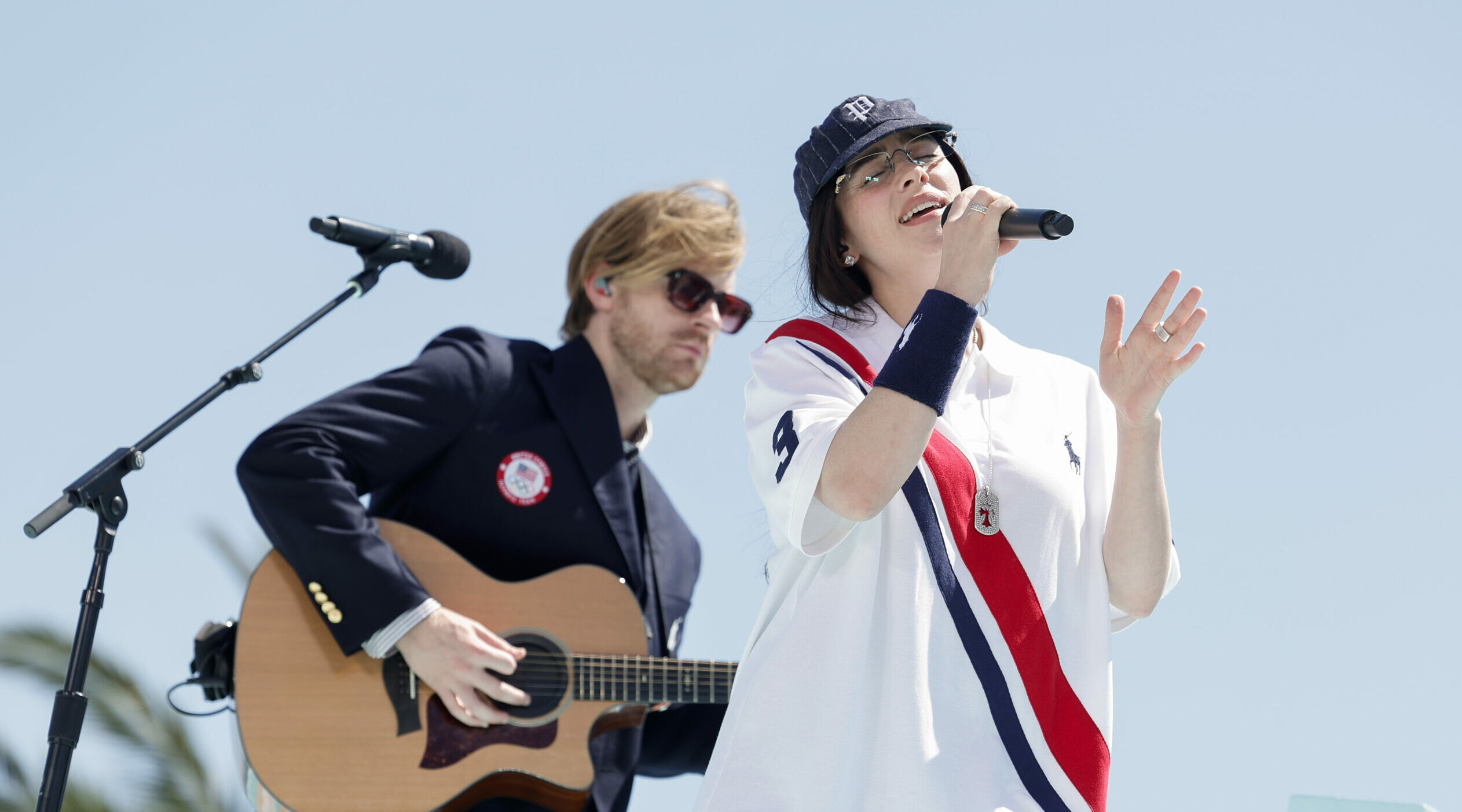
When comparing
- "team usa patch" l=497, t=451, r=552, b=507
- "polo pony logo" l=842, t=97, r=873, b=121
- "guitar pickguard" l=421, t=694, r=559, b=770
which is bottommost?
"guitar pickguard" l=421, t=694, r=559, b=770

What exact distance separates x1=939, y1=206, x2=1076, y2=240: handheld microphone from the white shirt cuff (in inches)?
79.8

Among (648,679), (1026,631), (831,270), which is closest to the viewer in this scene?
(1026,631)

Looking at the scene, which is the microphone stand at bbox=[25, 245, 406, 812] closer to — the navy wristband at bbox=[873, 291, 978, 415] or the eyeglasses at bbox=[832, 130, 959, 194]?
the eyeglasses at bbox=[832, 130, 959, 194]

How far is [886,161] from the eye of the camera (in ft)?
7.28

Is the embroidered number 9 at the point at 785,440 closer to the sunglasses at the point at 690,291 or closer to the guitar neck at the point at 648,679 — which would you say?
the guitar neck at the point at 648,679

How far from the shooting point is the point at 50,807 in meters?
2.34

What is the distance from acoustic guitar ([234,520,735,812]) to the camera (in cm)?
325

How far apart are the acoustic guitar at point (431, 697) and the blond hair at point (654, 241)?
1122mm

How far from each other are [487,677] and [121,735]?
3.43 m

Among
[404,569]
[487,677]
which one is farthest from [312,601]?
[487,677]

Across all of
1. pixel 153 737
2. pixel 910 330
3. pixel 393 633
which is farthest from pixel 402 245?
pixel 153 737

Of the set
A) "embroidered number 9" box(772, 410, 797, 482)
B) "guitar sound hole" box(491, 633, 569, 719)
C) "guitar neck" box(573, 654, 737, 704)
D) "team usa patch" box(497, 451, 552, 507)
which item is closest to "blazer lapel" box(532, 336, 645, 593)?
"team usa patch" box(497, 451, 552, 507)

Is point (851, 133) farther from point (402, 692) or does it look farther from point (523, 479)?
point (402, 692)

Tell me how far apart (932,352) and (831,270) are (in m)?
0.51
